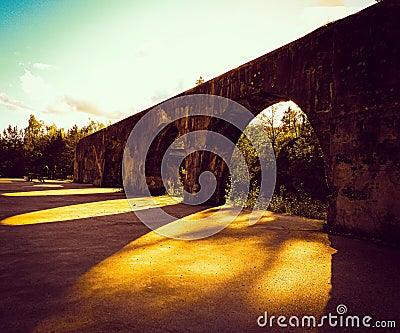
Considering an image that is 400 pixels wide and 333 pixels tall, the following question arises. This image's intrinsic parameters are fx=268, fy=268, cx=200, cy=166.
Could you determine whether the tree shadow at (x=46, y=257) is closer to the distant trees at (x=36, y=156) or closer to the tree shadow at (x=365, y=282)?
the tree shadow at (x=365, y=282)

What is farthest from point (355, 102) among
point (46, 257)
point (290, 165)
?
point (290, 165)

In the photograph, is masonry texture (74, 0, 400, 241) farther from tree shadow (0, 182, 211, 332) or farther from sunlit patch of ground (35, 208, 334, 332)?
tree shadow (0, 182, 211, 332)

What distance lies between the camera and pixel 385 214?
3.36 meters

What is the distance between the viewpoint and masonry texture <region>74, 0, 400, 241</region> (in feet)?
11.2

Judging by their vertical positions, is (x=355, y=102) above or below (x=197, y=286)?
above

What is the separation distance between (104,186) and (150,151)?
5.88 meters

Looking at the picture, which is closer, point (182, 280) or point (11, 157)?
point (182, 280)

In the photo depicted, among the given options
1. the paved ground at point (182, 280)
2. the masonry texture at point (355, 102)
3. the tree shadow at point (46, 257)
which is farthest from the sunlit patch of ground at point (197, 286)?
the masonry texture at point (355, 102)

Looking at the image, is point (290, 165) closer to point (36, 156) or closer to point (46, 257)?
point (46, 257)

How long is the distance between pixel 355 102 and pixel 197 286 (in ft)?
11.0

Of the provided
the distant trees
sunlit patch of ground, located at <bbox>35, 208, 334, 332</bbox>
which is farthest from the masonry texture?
the distant trees

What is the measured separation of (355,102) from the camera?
149 inches

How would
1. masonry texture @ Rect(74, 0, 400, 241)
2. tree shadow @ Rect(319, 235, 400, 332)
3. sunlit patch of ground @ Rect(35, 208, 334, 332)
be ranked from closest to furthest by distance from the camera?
1. sunlit patch of ground @ Rect(35, 208, 334, 332)
2. tree shadow @ Rect(319, 235, 400, 332)
3. masonry texture @ Rect(74, 0, 400, 241)

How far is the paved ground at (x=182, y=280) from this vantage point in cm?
158
